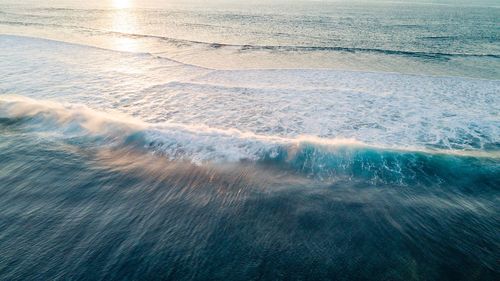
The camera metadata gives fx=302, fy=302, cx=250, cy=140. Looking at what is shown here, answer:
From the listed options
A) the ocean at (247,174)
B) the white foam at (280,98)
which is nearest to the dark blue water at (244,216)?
the ocean at (247,174)

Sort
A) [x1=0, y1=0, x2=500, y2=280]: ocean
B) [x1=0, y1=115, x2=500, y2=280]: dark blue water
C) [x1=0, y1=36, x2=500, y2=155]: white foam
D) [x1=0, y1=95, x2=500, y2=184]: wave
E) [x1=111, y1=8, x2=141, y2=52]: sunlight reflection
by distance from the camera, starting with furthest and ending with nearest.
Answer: [x1=111, y1=8, x2=141, y2=52]: sunlight reflection < [x1=0, y1=36, x2=500, y2=155]: white foam < [x1=0, y1=95, x2=500, y2=184]: wave < [x1=0, y1=0, x2=500, y2=280]: ocean < [x1=0, y1=115, x2=500, y2=280]: dark blue water

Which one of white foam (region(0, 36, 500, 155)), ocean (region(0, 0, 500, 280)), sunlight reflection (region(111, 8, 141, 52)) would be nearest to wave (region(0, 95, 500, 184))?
ocean (region(0, 0, 500, 280))

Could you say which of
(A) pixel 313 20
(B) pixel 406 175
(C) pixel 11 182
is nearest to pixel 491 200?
(B) pixel 406 175

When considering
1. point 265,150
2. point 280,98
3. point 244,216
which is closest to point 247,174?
point 265,150

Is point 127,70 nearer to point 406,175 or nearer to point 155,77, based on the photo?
point 155,77

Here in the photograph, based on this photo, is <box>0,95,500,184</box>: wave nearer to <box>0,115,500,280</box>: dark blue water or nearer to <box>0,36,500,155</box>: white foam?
<box>0,115,500,280</box>: dark blue water

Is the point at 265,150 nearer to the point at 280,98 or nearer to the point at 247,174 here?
the point at 247,174
